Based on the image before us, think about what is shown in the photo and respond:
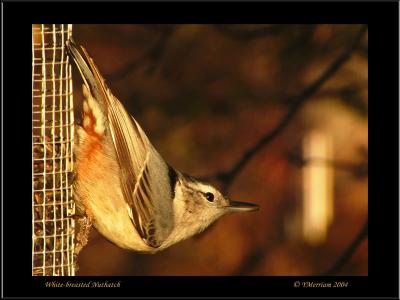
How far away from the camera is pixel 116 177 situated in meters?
4.35

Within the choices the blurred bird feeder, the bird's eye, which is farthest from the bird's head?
the blurred bird feeder

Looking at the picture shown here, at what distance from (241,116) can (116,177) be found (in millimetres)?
2491

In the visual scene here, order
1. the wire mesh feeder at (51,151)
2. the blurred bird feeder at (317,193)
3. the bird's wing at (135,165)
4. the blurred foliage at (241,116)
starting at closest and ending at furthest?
the bird's wing at (135,165) → the wire mesh feeder at (51,151) → the blurred foliage at (241,116) → the blurred bird feeder at (317,193)

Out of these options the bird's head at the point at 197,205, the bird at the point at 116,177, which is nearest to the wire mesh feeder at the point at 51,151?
the bird at the point at 116,177

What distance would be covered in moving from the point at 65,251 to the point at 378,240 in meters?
1.61

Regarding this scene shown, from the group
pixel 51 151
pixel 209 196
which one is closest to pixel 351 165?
pixel 209 196

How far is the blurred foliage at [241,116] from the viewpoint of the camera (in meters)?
5.43

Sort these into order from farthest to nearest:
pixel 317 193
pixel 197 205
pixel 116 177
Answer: pixel 317 193
pixel 197 205
pixel 116 177

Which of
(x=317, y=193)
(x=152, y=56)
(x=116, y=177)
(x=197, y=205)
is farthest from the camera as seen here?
(x=317, y=193)

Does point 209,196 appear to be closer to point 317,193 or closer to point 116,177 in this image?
point 116,177

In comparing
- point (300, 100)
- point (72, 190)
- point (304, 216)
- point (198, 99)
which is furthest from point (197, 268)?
point (72, 190)

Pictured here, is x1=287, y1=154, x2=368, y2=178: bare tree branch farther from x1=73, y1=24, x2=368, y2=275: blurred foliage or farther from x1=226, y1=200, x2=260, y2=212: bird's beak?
x1=226, y1=200, x2=260, y2=212: bird's beak

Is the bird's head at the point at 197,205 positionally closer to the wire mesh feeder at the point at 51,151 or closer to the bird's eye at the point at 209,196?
the bird's eye at the point at 209,196
